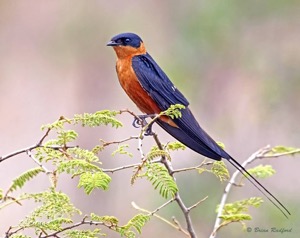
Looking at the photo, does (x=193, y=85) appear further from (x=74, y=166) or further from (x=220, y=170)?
(x=74, y=166)

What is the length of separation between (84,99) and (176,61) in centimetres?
224

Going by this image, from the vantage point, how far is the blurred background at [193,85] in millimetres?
5031

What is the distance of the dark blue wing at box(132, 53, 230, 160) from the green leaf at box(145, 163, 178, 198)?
436 millimetres

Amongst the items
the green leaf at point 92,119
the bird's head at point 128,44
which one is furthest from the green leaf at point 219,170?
the bird's head at point 128,44

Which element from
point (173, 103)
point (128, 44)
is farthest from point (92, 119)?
point (128, 44)

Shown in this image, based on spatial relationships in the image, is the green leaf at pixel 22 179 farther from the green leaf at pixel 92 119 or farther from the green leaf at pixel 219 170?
the green leaf at pixel 219 170

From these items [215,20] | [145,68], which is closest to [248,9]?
[215,20]

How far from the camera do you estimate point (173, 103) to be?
2131 mm

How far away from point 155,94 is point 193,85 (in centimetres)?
349

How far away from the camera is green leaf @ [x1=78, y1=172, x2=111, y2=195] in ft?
4.02

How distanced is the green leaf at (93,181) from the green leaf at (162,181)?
109 mm

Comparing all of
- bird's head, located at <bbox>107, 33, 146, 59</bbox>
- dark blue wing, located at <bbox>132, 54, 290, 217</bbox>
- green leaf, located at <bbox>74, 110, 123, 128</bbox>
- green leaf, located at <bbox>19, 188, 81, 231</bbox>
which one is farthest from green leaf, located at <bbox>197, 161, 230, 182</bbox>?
bird's head, located at <bbox>107, 33, 146, 59</bbox>

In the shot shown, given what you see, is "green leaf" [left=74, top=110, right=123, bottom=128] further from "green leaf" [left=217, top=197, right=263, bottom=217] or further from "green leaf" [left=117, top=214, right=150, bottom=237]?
"green leaf" [left=217, top=197, right=263, bottom=217]

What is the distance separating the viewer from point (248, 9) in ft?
19.0
